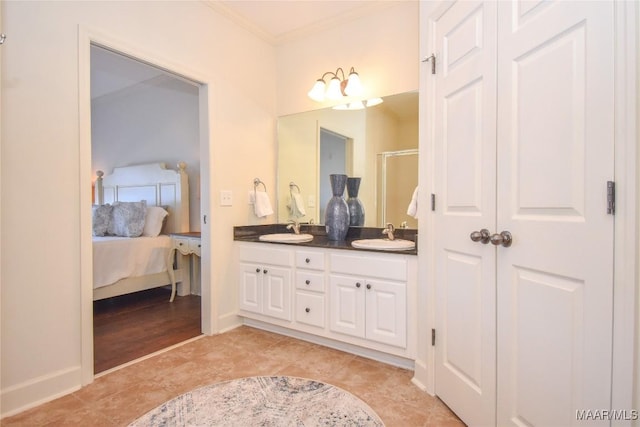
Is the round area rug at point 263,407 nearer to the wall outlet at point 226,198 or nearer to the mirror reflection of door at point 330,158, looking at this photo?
the wall outlet at point 226,198

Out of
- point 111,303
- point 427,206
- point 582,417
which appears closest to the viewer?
point 582,417

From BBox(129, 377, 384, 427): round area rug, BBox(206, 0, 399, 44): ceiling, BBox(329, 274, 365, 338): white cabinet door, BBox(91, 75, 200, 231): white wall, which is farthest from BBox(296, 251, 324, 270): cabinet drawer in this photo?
BBox(91, 75, 200, 231): white wall

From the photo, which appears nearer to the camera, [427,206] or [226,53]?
[427,206]

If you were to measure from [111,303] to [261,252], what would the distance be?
209 centimetres

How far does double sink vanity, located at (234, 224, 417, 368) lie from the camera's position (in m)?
1.99

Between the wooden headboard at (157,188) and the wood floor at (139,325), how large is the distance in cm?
92

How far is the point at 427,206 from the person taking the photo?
5.70 feet

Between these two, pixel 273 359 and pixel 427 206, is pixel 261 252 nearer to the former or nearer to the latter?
pixel 273 359

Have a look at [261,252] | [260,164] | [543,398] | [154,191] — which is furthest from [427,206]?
[154,191]

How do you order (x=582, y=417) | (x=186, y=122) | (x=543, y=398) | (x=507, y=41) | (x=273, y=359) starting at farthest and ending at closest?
1. (x=186, y=122)
2. (x=273, y=359)
3. (x=507, y=41)
4. (x=543, y=398)
5. (x=582, y=417)

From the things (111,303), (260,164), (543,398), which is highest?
(260,164)

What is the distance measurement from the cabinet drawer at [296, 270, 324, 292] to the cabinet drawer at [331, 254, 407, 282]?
130mm

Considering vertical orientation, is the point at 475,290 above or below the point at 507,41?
below

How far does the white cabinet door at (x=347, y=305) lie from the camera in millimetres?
2127
